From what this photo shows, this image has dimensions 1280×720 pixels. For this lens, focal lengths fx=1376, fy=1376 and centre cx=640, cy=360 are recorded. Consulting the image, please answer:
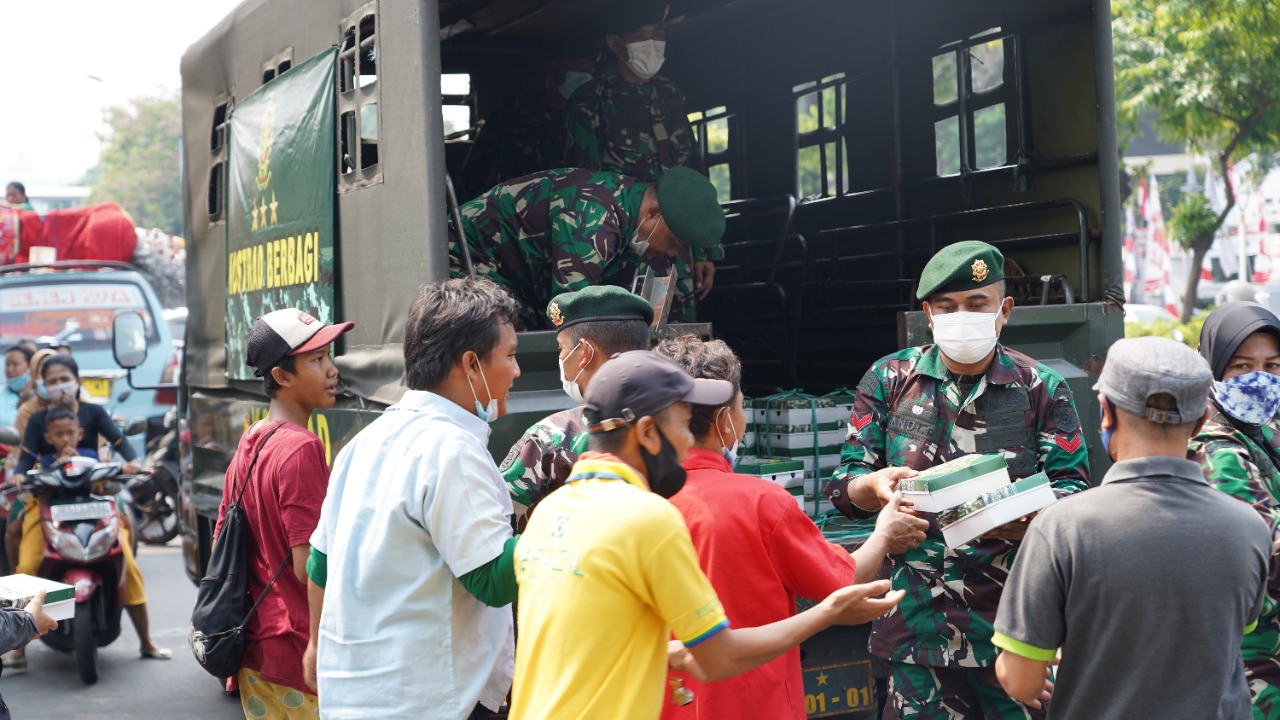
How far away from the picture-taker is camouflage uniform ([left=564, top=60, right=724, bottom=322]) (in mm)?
6410

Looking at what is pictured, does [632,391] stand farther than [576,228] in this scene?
No

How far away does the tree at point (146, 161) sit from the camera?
57594mm

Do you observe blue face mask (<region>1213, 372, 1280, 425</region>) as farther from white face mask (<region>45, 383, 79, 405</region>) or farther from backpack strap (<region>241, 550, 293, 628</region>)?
white face mask (<region>45, 383, 79, 405</region>)

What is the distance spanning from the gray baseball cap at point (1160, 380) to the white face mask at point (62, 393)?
6.61m

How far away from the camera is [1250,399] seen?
328 centimetres

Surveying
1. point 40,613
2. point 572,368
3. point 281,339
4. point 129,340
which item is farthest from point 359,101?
point 129,340

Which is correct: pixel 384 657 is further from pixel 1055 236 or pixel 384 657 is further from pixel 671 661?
pixel 1055 236

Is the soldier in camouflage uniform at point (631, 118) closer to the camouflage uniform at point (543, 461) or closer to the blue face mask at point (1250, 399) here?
the camouflage uniform at point (543, 461)

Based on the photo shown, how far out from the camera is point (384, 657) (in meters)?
2.89

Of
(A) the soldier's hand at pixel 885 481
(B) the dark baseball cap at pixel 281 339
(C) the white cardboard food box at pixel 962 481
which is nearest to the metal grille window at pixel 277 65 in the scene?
(B) the dark baseball cap at pixel 281 339

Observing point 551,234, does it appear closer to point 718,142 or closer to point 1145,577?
point 1145,577

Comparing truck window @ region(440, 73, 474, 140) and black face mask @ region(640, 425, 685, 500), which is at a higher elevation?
truck window @ region(440, 73, 474, 140)

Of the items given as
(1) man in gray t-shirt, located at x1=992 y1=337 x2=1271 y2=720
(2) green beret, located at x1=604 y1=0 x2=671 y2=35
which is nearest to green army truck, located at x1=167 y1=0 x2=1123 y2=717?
(2) green beret, located at x1=604 y1=0 x2=671 y2=35

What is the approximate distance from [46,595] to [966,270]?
2664 millimetres
